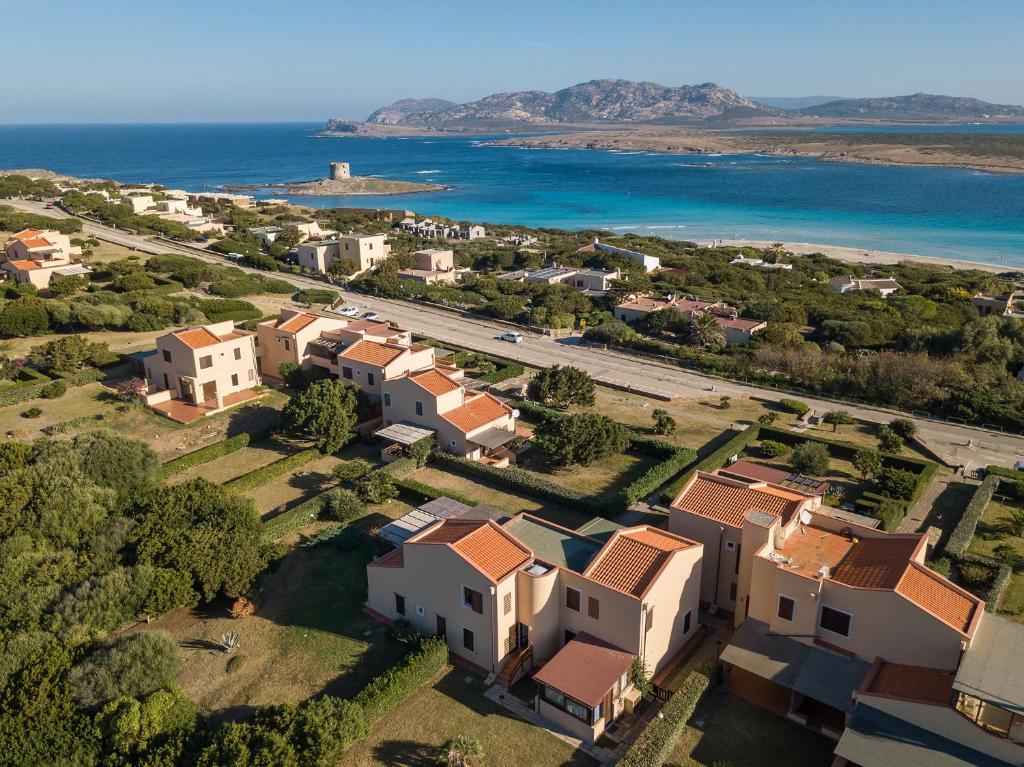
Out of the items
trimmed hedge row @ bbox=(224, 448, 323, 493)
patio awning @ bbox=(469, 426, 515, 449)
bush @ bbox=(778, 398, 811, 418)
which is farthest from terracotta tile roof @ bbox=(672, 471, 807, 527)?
trimmed hedge row @ bbox=(224, 448, 323, 493)

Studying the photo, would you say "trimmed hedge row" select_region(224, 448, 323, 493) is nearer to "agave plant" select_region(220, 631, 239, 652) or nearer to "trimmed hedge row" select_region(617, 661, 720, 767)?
"agave plant" select_region(220, 631, 239, 652)

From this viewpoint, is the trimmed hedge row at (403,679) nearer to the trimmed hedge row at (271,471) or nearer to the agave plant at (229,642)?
the agave plant at (229,642)

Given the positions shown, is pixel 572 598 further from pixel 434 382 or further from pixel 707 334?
pixel 707 334

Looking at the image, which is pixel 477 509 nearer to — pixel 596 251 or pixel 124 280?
pixel 124 280

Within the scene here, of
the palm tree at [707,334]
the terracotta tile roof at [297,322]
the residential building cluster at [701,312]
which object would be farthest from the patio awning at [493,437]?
the residential building cluster at [701,312]

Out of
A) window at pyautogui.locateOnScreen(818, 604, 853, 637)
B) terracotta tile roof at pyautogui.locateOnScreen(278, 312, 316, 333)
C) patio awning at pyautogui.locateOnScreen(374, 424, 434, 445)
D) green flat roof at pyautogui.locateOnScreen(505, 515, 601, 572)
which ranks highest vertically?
terracotta tile roof at pyautogui.locateOnScreen(278, 312, 316, 333)

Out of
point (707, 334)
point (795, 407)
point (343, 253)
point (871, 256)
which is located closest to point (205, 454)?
point (795, 407)

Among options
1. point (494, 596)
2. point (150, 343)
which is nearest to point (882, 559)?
point (494, 596)

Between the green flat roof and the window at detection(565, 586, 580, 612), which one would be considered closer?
the window at detection(565, 586, 580, 612)
